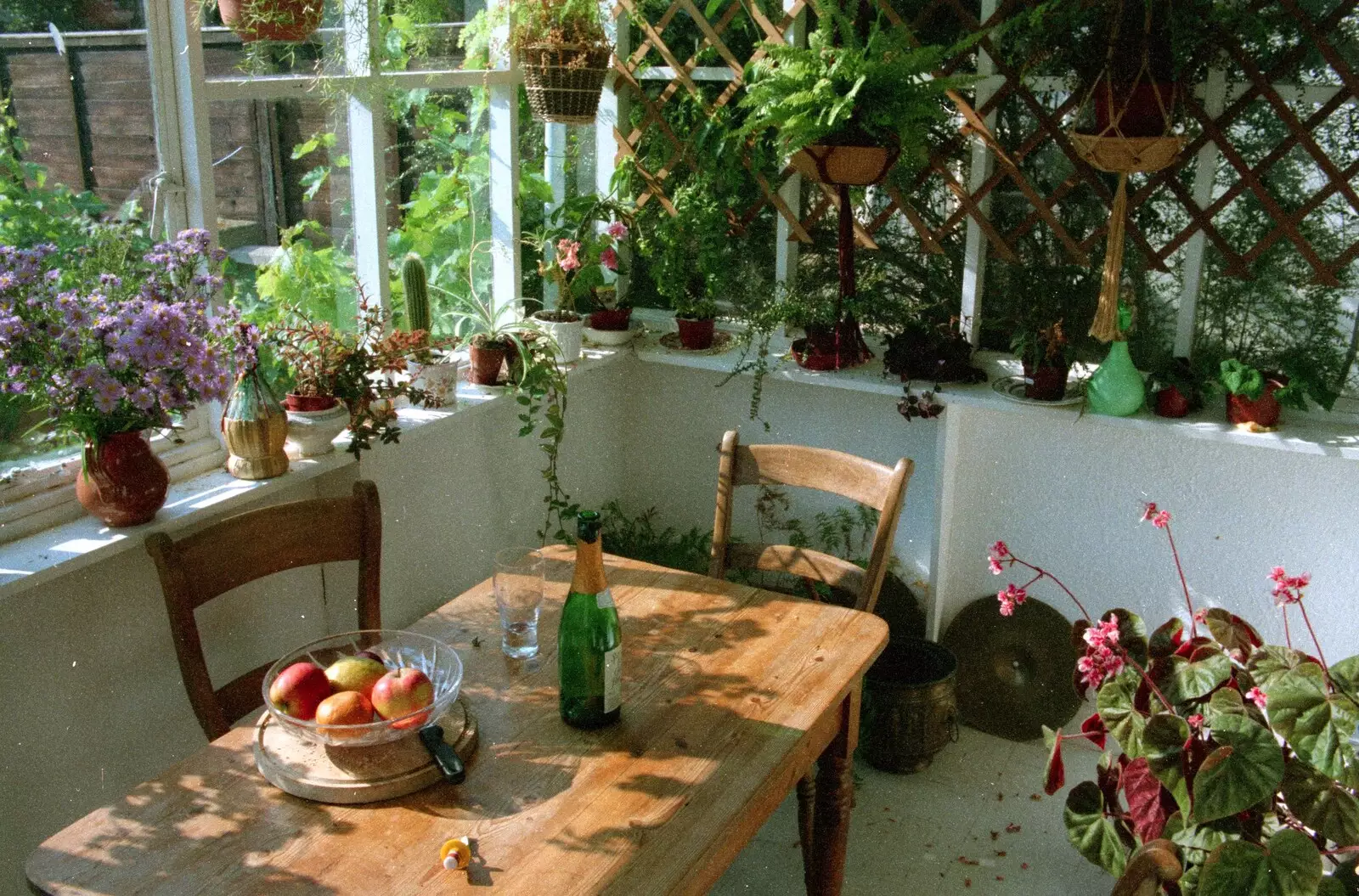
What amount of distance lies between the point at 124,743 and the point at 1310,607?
253 centimetres

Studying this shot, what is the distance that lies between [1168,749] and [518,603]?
1074 mm

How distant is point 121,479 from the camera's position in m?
2.10

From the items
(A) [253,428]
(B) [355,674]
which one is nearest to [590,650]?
(B) [355,674]

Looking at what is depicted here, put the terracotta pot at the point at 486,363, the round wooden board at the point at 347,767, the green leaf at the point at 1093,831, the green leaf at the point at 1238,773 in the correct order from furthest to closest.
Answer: the terracotta pot at the point at 486,363, the green leaf at the point at 1093,831, the green leaf at the point at 1238,773, the round wooden board at the point at 347,767

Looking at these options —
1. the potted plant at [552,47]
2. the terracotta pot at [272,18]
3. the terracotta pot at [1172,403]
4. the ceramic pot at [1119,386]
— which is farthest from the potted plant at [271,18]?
the terracotta pot at [1172,403]

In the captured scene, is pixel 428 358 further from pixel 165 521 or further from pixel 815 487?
pixel 815 487

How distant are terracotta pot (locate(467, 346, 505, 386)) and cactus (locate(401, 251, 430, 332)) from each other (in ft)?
0.51

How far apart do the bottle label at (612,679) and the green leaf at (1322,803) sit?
1.02 metres

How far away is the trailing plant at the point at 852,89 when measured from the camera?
2770 millimetres

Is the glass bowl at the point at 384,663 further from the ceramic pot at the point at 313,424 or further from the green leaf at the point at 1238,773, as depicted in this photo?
the green leaf at the point at 1238,773

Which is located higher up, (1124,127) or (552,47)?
(552,47)

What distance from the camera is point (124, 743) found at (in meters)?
2.28

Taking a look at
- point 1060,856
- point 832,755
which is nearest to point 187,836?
point 832,755

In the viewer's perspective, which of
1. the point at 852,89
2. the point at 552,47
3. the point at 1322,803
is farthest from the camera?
the point at 552,47
